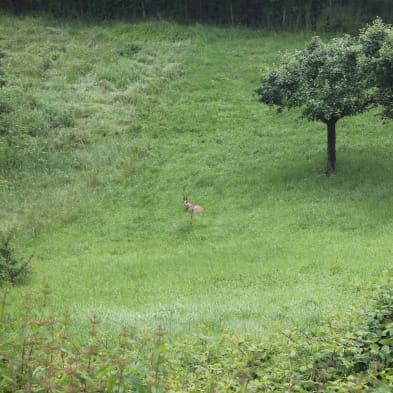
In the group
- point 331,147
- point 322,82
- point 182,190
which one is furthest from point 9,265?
point 331,147

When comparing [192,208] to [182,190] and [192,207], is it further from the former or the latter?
[182,190]

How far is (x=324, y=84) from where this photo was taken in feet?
69.4

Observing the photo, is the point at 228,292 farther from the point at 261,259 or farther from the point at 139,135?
the point at 139,135

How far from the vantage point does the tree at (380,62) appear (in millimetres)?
19328

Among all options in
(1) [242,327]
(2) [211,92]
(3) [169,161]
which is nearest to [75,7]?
(2) [211,92]

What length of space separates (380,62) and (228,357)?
1668 cm

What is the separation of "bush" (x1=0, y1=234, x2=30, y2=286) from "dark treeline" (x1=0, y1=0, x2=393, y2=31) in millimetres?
37438

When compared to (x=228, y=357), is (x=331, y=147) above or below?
above

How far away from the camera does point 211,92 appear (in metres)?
34.5

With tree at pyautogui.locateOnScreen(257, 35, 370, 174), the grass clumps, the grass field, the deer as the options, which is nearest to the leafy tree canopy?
tree at pyautogui.locateOnScreen(257, 35, 370, 174)

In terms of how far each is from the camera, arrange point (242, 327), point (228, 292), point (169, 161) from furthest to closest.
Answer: point (169, 161)
point (228, 292)
point (242, 327)

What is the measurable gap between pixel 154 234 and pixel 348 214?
7.57 metres

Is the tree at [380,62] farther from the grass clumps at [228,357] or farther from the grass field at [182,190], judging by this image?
the grass clumps at [228,357]

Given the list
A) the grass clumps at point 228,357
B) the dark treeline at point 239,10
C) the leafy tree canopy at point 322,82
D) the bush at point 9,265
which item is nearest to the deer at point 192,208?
the leafy tree canopy at point 322,82
